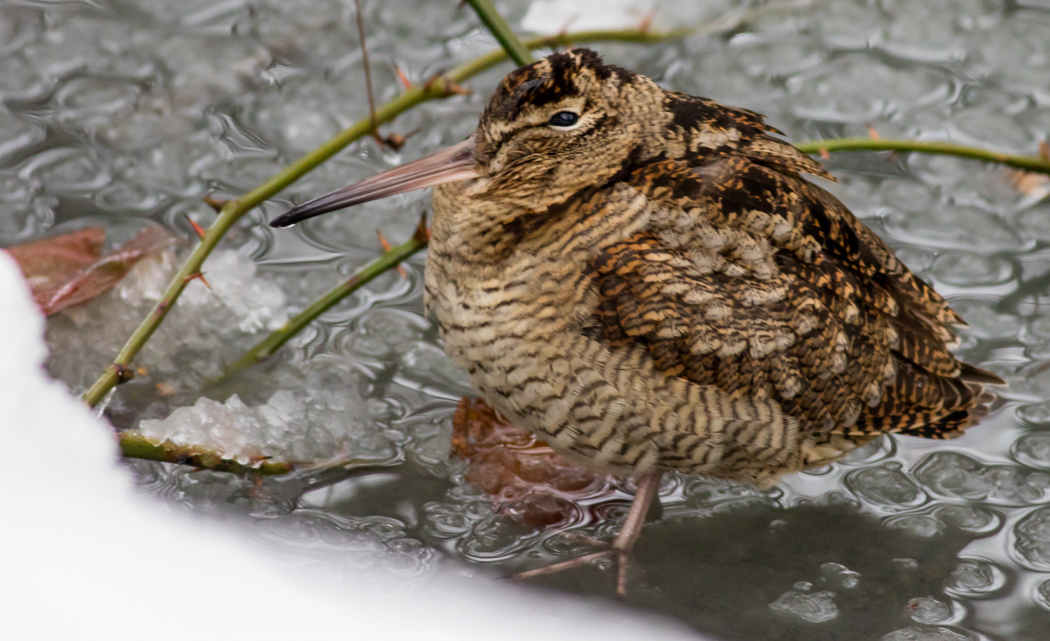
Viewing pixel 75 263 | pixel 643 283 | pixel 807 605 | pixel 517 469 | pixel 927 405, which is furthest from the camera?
pixel 75 263

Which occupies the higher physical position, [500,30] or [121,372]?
[500,30]

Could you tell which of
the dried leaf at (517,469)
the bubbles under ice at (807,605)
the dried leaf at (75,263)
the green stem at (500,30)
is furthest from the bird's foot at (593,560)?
the dried leaf at (75,263)

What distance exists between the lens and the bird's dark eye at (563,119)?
2.23m

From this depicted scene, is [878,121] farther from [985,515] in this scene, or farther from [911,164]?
[985,515]

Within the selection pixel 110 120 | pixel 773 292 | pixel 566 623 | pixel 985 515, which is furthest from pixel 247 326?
pixel 985 515

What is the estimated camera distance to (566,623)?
2291 millimetres

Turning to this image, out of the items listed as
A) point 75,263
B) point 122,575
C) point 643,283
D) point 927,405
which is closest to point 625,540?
point 643,283

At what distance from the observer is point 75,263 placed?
2.87 meters

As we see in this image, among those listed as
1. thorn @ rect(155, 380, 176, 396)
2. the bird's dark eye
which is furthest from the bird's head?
thorn @ rect(155, 380, 176, 396)

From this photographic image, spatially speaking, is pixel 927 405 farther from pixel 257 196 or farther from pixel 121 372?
pixel 121 372

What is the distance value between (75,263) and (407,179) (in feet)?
3.35

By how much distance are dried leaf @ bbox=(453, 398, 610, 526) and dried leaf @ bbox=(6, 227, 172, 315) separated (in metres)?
0.91

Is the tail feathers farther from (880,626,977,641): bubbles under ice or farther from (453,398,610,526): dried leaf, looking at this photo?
(453,398,610,526): dried leaf

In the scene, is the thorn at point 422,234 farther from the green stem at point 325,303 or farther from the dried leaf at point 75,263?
the dried leaf at point 75,263
